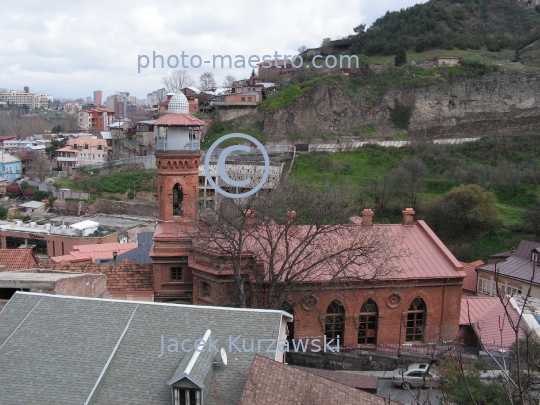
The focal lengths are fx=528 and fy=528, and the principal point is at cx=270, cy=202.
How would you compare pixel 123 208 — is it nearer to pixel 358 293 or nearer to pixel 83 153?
pixel 83 153

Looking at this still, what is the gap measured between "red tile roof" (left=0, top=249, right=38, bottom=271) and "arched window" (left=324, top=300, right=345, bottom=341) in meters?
11.8

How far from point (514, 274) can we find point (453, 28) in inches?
3040

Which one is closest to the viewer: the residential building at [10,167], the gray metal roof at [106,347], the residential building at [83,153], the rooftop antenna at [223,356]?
the gray metal roof at [106,347]

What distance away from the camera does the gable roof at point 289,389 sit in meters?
9.16

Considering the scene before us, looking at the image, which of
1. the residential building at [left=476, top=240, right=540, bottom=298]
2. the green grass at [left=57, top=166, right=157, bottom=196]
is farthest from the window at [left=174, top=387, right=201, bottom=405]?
the green grass at [left=57, top=166, right=157, bottom=196]

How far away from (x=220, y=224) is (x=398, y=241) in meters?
6.79

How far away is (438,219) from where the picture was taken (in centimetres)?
4097

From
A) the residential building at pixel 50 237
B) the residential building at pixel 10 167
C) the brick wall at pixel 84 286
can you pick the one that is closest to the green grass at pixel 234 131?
the residential building at pixel 50 237

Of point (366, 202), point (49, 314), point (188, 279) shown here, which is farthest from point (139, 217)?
point (49, 314)

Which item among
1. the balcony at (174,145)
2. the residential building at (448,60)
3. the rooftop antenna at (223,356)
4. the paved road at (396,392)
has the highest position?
the residential building at (448,60)

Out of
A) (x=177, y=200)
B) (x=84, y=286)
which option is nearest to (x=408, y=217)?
(x=177, y=200)

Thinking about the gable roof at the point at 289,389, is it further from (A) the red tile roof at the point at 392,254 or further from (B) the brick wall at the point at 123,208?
(B) the brick wall at the point at 123,208

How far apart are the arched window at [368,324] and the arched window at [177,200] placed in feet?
24.2

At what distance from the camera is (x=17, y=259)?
21.1 m
